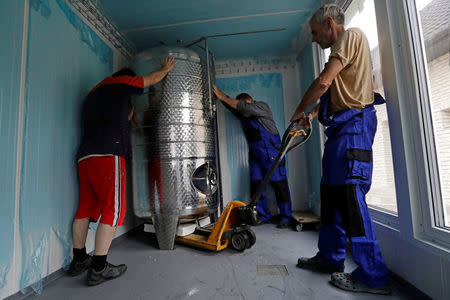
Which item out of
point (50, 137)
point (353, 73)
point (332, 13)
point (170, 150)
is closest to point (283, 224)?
point (170, 150)

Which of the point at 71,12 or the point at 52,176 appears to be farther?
the point at 71,12

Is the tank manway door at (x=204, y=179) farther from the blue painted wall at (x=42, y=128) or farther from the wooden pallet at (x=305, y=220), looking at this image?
the wooden pallet at (x=305, y=220)

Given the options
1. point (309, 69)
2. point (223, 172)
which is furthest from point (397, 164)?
point (223, 172)

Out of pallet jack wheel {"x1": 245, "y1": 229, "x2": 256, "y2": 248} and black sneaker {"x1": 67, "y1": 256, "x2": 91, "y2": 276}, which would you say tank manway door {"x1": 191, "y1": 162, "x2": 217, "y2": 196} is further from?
black sneaker {"x1": 67, "y1": 256, "x2": 91, "y2": 276}

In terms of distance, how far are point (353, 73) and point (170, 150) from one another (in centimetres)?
168

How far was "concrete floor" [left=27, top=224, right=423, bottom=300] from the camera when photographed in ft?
4.67

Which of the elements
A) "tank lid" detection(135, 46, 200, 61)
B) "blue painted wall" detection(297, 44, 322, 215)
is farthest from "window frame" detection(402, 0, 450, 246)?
"tank lid" detection(135, 46, 200, 61)

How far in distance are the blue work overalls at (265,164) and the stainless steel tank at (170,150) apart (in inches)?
35.2

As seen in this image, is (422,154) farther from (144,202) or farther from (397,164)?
(144,202)

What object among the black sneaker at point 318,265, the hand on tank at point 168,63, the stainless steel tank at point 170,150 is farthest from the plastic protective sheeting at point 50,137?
the black sneaker at point 318,265

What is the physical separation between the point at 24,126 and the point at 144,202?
1212 mm

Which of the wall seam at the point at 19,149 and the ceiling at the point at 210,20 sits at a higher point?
the ceiling at the point at 210,20

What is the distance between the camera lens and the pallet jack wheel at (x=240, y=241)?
208cm

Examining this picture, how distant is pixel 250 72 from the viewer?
3660mm
